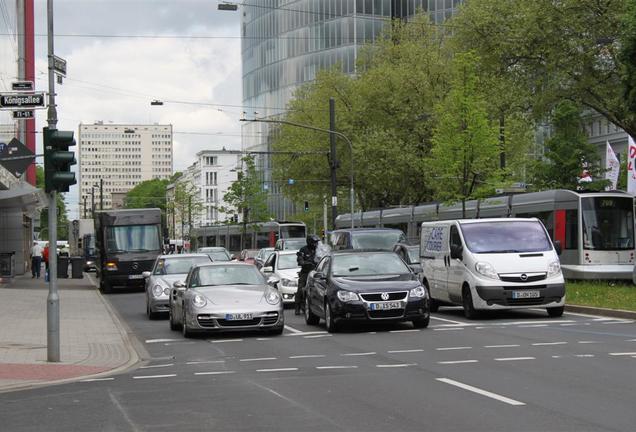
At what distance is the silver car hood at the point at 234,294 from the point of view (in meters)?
18.5

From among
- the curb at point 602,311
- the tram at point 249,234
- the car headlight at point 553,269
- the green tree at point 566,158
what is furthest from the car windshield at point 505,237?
the tram at point 249,234

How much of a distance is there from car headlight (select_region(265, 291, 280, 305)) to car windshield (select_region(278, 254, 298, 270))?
9080 millimetres

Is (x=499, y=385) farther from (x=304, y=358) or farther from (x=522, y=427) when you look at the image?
(x=304, y=358)

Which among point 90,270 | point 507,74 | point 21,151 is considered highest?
point 507,74

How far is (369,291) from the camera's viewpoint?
731 inches

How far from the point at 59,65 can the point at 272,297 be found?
5.46 m

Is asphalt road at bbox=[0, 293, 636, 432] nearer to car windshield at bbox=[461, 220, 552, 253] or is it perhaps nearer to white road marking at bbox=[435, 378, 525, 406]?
white road marking at bbox=[435, 378, 525, 406]

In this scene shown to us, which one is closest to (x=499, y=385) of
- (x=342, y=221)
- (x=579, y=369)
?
(x=579, y=369)

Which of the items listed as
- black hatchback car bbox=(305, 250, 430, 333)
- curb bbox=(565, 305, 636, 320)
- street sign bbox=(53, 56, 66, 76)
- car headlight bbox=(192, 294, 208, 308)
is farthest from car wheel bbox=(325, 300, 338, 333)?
street sign bbox=(53, 56, 66, 76)

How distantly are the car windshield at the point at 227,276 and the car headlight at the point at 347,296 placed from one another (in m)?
1.80

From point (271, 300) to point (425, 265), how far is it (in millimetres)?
6730

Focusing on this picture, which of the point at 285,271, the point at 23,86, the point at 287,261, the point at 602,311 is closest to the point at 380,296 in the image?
the point at 602,311

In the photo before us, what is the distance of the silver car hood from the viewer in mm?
18547

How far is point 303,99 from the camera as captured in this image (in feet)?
224
